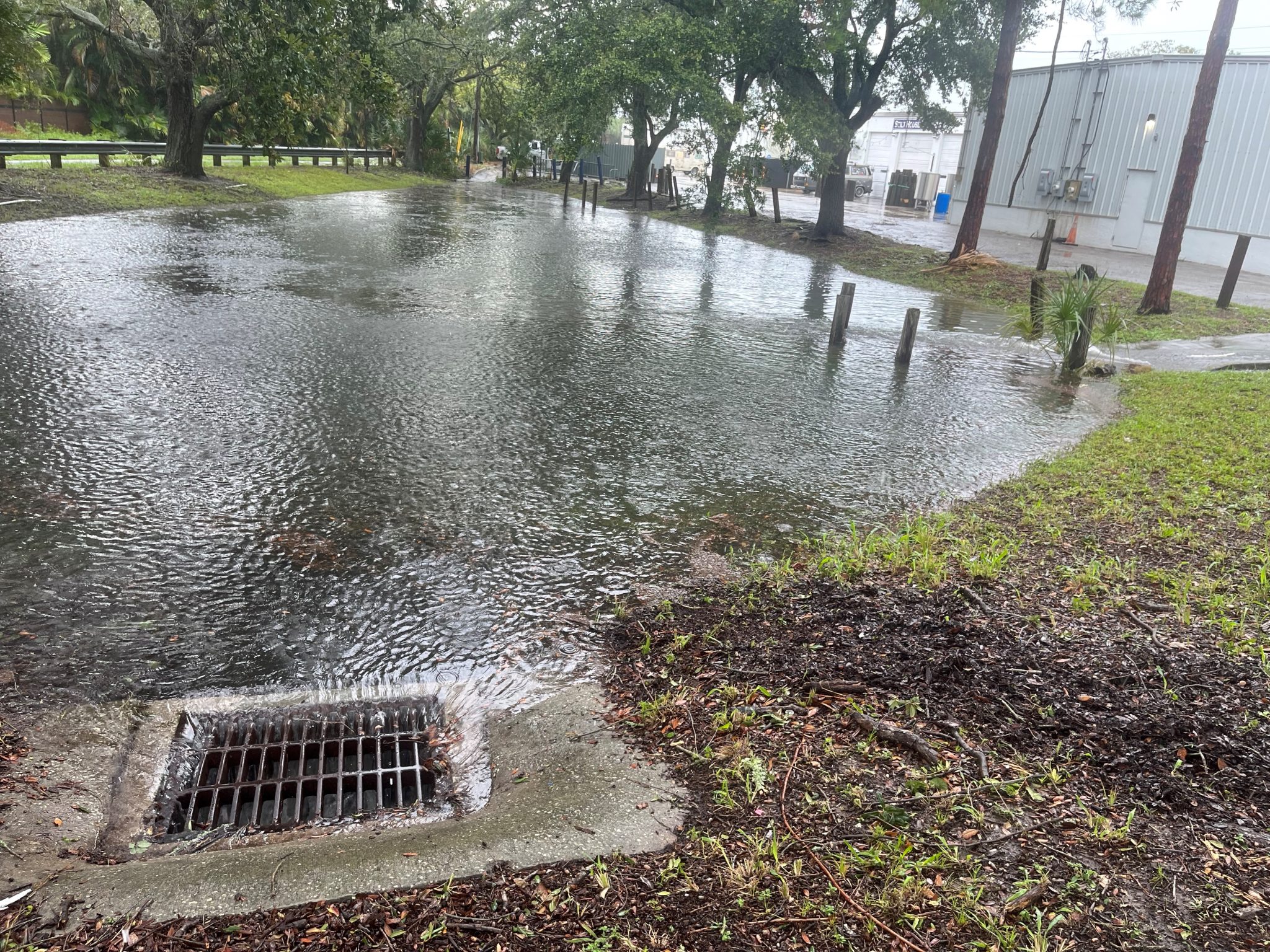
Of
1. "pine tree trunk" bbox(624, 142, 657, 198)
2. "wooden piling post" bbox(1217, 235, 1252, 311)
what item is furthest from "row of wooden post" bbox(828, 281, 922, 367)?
"pine tree trunk" bbox(624, 142, 657, 198)

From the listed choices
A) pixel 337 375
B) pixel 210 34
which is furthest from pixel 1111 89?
pixel 337 375

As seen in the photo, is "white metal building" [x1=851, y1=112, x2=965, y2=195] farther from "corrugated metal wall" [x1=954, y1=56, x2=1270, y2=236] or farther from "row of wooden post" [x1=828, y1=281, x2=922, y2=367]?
"row of wooden post" [x1=828, y1=281, x2=922, y2=367]

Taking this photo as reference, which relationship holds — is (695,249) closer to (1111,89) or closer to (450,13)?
(450,13)

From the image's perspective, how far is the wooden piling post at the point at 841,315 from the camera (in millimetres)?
10398

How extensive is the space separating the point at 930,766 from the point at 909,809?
26 cm

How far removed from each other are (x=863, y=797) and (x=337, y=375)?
6537mm

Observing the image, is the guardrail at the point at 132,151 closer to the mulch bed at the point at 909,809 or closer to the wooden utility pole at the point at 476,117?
the wooden utility pole at the point at 476,117

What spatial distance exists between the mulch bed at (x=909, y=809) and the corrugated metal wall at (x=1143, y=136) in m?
23.2

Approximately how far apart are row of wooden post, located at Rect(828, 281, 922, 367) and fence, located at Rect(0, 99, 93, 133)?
3291cm

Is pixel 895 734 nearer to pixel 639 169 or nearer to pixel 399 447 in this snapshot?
pixel 399 447

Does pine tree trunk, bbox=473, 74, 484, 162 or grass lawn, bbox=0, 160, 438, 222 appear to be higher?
pine tree trunk, bbox=473, 74, 484, 162

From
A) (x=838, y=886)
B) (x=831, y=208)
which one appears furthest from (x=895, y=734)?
(x=831, y=208)

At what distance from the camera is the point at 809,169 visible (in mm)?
21312

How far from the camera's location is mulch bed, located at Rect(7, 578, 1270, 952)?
2275 mm
